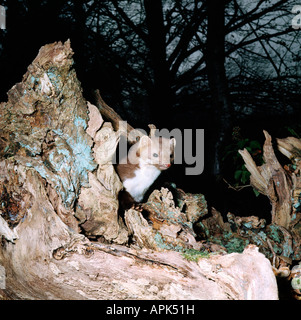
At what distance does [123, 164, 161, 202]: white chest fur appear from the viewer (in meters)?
1.56

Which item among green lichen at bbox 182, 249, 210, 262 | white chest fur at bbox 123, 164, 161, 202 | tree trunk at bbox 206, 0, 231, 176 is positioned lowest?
green lichen at bbox 182, 249, 210, 262

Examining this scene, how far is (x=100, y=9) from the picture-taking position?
9.68 ft

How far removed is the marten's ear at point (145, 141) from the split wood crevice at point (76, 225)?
0.41m

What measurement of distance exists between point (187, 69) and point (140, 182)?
2.62 m

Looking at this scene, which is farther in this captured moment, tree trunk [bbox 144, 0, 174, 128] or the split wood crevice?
tree trunk [bbox 144, 0, 174, 128]

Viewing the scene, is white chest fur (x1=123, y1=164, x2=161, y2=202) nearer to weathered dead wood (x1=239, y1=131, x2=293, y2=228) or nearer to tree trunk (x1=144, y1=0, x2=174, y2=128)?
weathered dead wood (x1=239, y1=131, x2=293, y2=228)

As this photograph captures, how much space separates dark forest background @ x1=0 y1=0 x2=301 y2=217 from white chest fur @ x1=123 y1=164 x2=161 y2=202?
64cm

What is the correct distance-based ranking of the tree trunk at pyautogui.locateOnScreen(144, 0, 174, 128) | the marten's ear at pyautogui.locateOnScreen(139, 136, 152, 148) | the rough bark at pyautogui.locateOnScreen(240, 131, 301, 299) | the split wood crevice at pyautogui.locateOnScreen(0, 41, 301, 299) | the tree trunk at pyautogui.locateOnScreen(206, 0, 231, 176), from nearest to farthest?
the split wood crevice at pyautogui.locateOnScreen(0, 41, 301, 299)
the rough bark at pyautogui.locateOnScreen(240, 131, 301, 299)
the marten's ear at pyautogui.locateOnScreen(139, 136, 152, 148)
the tree trunk at pyautogui.locateOnScreen(206, 0, 231, 176)
the tree trunk at pyautogui.locateOnScreen(144, 0, 174, 128)

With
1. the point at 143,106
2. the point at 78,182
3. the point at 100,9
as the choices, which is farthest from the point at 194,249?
the point at 143,106

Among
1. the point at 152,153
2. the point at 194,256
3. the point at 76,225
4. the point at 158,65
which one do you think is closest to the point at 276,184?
the point at 152,153

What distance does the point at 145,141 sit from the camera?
5.12 feet

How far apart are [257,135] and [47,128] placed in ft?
7.86

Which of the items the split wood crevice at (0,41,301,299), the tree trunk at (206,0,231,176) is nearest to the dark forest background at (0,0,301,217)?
the tree trunk at (206,0,231,176)

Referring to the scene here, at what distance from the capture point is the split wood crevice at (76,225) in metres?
0.88
